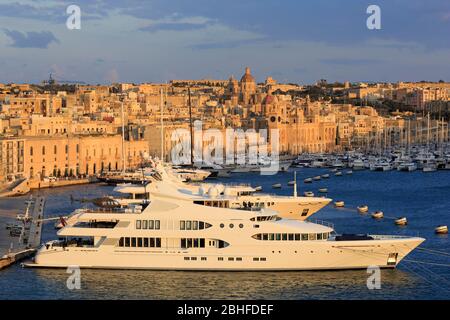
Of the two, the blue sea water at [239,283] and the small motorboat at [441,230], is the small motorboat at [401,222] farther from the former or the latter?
the blue sea water at [239,283]

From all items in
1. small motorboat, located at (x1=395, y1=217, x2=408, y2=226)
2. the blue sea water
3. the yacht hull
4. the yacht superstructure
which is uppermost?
the yacht superstructure

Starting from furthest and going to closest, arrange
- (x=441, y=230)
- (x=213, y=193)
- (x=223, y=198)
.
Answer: (x=441, y=230), (x=213, y=193), (x=223, y=198)

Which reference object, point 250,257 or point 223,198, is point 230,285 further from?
point 223,198

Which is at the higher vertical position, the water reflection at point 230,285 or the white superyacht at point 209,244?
the white superyacht at point 209,244

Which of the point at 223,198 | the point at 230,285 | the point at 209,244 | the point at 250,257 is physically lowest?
the point at 230,285

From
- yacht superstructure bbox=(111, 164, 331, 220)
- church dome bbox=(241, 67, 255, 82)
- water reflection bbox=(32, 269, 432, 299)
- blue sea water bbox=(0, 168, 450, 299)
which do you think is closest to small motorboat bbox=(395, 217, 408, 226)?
yacht superstructure bbox=(111, 164, 331, 220)

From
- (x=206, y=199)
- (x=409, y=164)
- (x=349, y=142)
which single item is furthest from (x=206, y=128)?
(x=206, y=199)

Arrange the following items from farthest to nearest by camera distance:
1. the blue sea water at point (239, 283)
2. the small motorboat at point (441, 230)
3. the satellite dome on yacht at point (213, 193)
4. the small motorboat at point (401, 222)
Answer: the small motorboat at point (401, 222) → the small motorboat at point (441, 230) → the satellite dome on yacht at point (213, 193) → the blue sea water at point (239, 283)

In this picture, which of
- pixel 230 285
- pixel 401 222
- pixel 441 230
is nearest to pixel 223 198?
pixel 230 285

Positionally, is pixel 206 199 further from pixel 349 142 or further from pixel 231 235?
pixel 349 142

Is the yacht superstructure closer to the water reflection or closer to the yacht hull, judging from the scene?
the yacht hull

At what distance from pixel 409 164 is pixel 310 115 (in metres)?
25.5

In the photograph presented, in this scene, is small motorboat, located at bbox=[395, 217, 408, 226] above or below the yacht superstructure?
below

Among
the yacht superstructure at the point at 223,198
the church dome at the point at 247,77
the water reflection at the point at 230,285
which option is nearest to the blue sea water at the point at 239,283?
the water reflection at the point at 230,285
